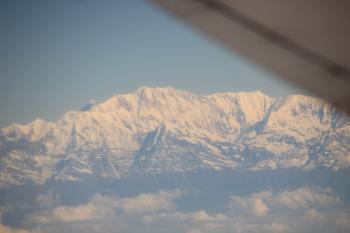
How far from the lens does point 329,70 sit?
9.28 ft

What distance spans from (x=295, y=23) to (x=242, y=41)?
29 centimetres

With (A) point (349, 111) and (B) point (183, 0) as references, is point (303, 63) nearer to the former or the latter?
(A) point (349, 111)

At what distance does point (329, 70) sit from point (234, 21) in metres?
0.58

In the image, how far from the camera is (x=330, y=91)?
9.40 ft

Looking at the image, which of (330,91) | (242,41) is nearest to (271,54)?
(242,41)

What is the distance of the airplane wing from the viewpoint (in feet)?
8.87

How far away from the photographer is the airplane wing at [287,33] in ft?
8.87

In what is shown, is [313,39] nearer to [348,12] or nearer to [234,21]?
[348,12]

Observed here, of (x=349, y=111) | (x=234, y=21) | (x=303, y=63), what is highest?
(x=234, y=21)

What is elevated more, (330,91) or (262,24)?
(262,24)

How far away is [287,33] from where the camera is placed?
2764 millimetres

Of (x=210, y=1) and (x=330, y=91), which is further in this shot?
(x=330, y=91)

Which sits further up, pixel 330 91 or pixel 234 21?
pixel 234 21

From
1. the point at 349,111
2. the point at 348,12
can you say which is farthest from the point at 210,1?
the point at 349,111
